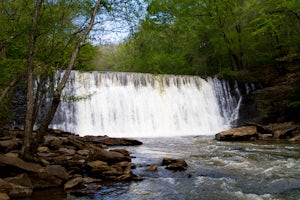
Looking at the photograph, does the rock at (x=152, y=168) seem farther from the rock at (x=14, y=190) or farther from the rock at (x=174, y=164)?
the rock at (x=14, y=190)

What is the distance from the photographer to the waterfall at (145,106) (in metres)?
20.9

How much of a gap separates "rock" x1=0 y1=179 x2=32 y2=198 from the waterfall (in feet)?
43.3

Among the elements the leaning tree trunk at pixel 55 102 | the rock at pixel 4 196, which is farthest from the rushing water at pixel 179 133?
the leaning tree trunk at pixel 55 102

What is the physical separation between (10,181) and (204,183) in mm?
4309

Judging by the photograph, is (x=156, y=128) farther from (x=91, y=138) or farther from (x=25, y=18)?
(x=25, y=18)

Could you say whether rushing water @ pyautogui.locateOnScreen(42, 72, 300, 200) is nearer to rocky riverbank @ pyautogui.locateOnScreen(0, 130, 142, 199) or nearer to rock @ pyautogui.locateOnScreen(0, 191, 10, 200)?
rocky riverbank @ pyautogui.locateOnScreen(0, 130, 142, 199)

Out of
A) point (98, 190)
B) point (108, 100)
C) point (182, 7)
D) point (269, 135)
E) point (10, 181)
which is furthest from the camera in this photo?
point (108, 100)

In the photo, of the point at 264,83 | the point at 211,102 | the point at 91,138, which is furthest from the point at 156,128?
the point at 264,83

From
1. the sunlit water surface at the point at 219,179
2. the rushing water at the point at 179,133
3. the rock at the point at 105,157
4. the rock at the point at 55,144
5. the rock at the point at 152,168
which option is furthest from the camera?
the rock at the point at 55,144

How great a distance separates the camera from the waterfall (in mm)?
20906

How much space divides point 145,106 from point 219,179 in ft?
51.6

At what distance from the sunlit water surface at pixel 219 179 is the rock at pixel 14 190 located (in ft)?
2.87

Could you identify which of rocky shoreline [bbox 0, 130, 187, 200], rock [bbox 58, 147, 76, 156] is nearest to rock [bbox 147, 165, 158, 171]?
rocky shoreline [bbox 0, 130, 187, 200]

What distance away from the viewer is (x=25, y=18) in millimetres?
7750
